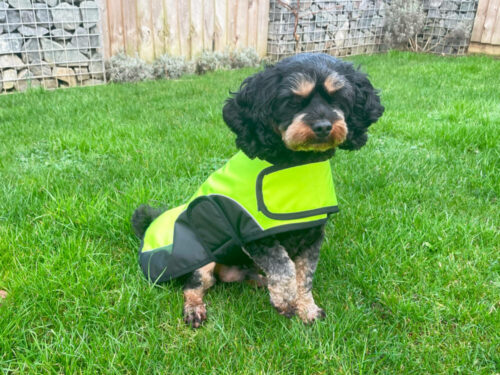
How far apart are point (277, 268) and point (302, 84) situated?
3.11 feet

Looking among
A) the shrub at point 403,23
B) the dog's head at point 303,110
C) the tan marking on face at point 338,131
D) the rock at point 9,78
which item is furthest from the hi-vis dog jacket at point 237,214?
the shrub at point 403,23

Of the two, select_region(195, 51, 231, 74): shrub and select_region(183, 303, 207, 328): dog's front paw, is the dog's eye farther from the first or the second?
select_region(195, 51, 231, 74): shrub

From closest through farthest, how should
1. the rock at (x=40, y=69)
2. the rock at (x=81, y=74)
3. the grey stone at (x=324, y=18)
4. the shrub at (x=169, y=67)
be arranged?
the rock at (x=40, y=69), the rock at (x=81, y=74), the shrub at (x=169, y=67), the grey stone at (x=324, y=18)

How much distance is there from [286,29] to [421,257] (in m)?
9.12

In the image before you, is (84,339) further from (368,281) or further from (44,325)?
(368,281)

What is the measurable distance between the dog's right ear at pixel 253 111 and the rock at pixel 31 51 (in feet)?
22.0

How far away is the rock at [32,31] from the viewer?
24.3ft

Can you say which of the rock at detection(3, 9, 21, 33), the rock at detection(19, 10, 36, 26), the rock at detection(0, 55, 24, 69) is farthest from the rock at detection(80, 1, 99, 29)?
the rock at detection(0, 55, 24, 69)

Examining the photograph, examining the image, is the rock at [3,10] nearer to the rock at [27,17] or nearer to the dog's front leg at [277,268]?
the rock at [27,17]

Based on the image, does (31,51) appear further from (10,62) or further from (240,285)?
(240,285)

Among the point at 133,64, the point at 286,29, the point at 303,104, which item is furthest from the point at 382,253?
the point at 286,29

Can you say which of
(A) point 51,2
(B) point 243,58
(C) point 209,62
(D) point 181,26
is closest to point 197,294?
(A) point 51,2

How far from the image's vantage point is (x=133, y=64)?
27.6 feet

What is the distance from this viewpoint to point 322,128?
2039 millimetres
